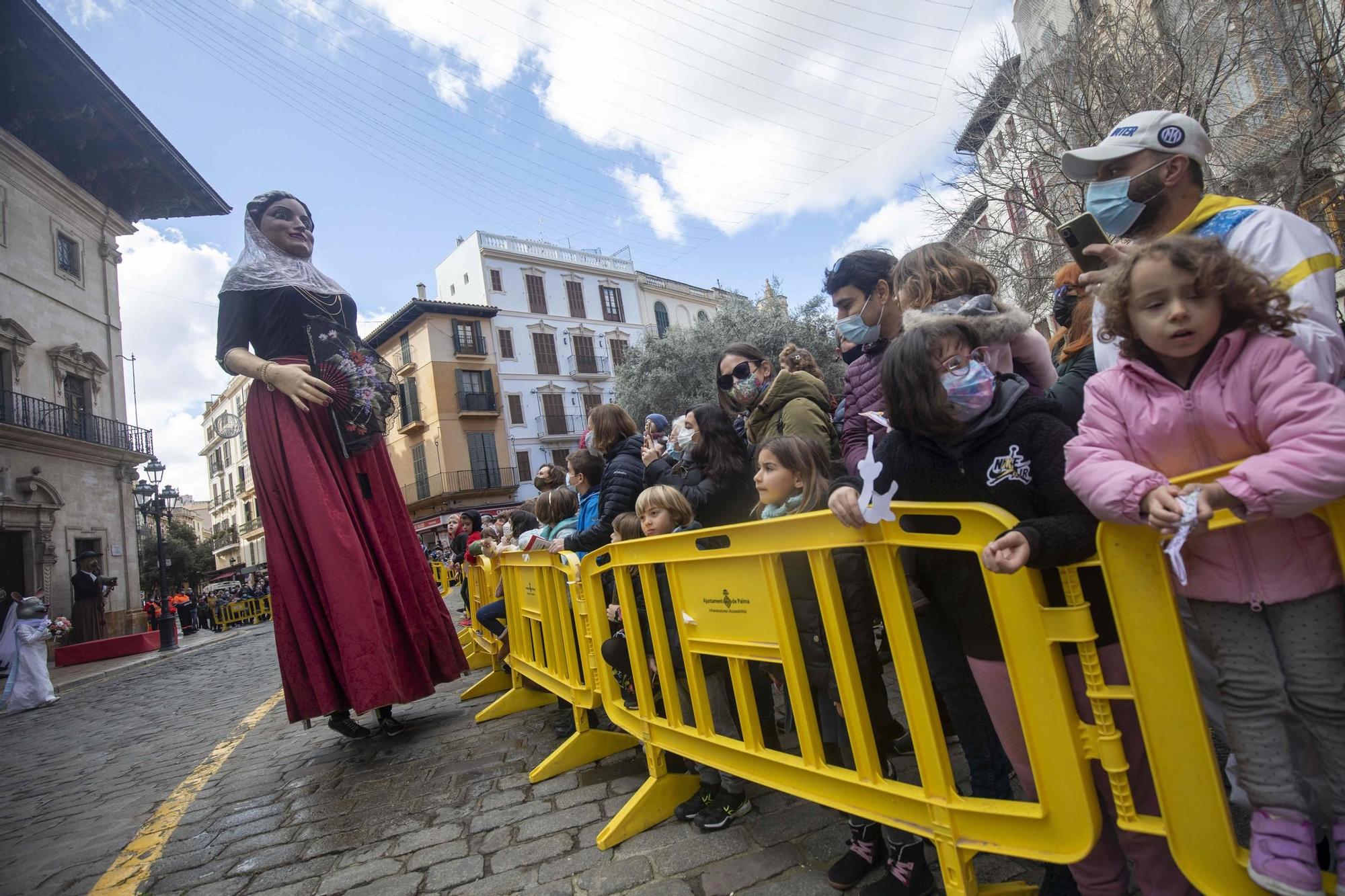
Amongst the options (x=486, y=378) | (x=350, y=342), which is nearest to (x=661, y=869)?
(x=350, y=342)

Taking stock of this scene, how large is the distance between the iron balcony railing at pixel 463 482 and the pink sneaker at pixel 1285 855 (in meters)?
34.2

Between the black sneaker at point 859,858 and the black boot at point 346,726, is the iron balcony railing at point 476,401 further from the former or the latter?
the black sneaker at point 859,858

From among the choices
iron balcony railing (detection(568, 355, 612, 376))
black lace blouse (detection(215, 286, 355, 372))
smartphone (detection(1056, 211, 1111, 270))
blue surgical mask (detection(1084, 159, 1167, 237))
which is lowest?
smartphone (detection(1056, 211, 1111, 270))

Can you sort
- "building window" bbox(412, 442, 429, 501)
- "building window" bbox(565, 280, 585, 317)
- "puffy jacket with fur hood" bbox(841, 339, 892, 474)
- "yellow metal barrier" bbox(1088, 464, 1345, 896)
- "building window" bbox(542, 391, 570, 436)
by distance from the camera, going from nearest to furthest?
"yellow metal barrier" bbox(1088, 464, 1345, 896)
"puffy jacket with fur hood" bbox(841, 339, 892, 474)
"building window" bbox(412, 442, 429, 501)
"building window" bbox(542, 391, 570, 436)
"building window" bbox(565, 280, 585, 317)

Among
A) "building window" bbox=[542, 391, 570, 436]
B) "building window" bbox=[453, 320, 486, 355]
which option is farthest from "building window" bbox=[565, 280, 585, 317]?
"building window" bbox=[453, 320, 486, 355]

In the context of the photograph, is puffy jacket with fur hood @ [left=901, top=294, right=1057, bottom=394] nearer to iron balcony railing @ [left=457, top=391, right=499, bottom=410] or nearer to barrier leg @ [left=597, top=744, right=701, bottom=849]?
barrier leg @ [left=597, top=744, right=701, bottom=849]

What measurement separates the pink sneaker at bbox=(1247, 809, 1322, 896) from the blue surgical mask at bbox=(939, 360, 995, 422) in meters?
0.95

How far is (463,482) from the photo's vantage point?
3406 centimetres

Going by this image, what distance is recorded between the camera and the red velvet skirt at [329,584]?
364cm

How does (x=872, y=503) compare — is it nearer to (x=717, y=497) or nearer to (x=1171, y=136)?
(x=1171, y=136)

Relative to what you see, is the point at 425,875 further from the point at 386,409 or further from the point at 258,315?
the point at 258,315

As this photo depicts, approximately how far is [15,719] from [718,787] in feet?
34.9

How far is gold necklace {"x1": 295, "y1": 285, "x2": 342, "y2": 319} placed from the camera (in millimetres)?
3990

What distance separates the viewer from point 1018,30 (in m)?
14.9
